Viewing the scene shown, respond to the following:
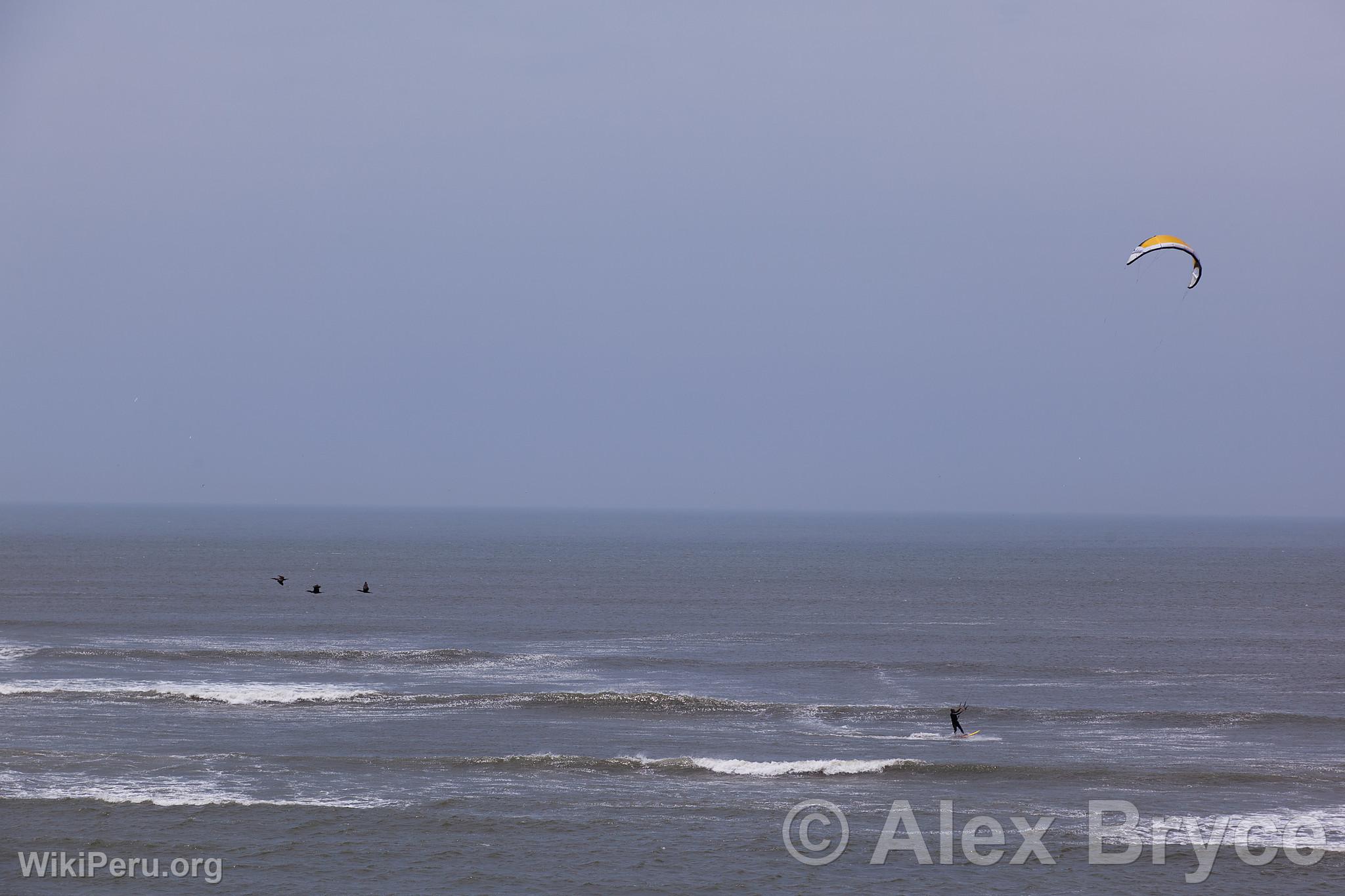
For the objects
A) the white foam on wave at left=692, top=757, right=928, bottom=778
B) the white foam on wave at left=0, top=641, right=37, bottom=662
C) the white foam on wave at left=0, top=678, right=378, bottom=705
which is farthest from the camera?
the white foam on wave at left=0, top=641, right=37, bottom=662

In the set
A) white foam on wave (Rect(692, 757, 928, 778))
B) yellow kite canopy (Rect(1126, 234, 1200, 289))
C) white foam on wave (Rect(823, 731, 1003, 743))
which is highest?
yellow kite canopy (Rect(1126, 234, 1200, 289))

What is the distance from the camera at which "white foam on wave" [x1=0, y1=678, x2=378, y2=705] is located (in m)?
41.0

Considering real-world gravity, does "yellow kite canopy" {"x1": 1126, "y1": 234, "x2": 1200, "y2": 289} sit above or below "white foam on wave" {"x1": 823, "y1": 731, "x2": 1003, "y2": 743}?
above

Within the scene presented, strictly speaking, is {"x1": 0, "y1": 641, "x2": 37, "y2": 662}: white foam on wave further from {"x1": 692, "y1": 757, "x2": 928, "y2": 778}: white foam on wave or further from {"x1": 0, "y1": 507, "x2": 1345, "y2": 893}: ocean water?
{"x1": 692, "y1": 757, "x2": 928, "y2": 778}: white foam on wave

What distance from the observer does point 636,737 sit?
36.0 meters

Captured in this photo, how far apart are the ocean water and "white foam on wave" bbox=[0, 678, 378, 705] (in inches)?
10.4

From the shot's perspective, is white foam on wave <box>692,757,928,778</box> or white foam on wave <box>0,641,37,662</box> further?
white foam on wave <box>0,641,37,662</box>

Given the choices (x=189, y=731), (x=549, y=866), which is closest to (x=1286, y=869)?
(x=549, y=866)

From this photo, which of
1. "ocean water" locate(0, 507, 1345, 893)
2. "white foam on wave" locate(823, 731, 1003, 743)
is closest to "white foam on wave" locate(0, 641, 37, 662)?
"ocean water" locate(0, 507, 1345, 893)

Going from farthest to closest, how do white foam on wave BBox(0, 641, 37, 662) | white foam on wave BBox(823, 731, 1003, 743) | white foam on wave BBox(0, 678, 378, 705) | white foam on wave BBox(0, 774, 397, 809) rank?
white foam on wave BBox(0, 641, 37, 662) → white foam on wave BBox(0, 678, 378, 705) → white foam on wave BBox(823, 731, 1003, 743) → white foam on wave BBox(0, 774, 397, 809)

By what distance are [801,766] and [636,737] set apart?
20.5 ft
